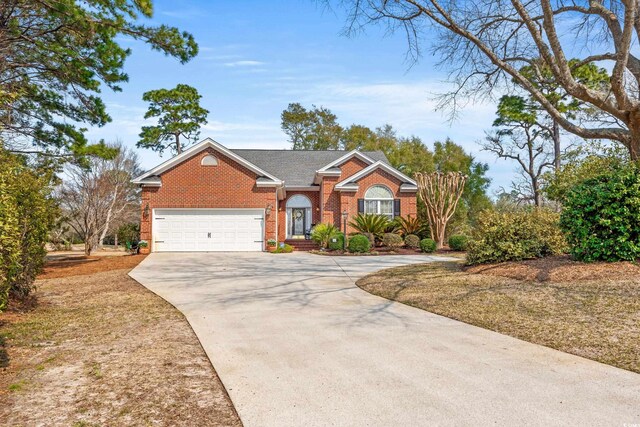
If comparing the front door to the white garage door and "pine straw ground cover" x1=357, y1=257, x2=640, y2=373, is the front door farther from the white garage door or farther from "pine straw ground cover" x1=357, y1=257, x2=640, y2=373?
"pine straw ground cover" x1=357, y1=257, x2=640, y2=373

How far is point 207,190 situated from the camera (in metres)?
19.7

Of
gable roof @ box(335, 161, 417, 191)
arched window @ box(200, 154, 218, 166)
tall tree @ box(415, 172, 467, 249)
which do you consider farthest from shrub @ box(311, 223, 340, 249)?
arched window @ box(200, 154, 218, 166)

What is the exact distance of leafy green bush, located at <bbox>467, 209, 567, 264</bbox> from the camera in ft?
34.1

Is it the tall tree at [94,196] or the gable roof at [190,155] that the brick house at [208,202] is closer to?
the gable roof at [190,155]

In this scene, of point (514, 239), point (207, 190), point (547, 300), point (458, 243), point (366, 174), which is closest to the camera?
point (547, 300)

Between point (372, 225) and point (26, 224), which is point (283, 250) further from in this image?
point (26, 224)

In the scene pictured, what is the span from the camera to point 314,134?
4450 cm

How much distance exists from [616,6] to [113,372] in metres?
13.8

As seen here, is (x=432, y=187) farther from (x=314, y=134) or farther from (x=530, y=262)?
(x=314, y=134)

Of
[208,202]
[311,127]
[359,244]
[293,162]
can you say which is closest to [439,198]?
[359,244]

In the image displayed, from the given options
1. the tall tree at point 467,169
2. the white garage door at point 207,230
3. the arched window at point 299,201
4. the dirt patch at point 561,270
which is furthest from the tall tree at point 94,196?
the tall tree at point 467,169

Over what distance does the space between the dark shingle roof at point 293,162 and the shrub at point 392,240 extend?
651 cm

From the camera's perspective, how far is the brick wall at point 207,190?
1948 centimetres

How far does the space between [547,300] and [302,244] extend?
1625cm
